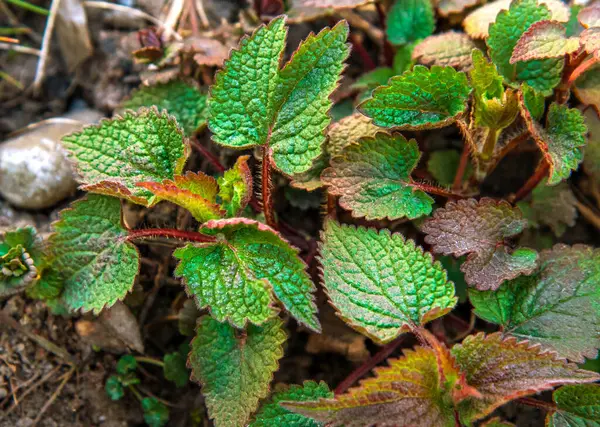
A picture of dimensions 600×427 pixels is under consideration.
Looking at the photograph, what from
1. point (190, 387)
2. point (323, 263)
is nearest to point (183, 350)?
point (190, 387)

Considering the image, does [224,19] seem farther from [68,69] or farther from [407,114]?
[407,114]

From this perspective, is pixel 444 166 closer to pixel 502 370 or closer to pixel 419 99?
pixel 419 99

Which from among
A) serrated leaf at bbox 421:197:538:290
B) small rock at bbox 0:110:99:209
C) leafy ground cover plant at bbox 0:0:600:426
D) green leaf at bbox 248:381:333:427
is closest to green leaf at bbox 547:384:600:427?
leafy ground cover plant at bbox 0:0:600:426

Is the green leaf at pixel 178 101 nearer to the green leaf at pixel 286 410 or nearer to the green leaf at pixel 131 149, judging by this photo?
the green leaf at pixel 131 149

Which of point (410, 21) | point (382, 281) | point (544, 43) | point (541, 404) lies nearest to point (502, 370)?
point (541, 404)

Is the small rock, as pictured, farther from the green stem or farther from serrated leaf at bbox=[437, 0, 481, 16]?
serrated leaf at bbox=[437, 0, 481, 16]
